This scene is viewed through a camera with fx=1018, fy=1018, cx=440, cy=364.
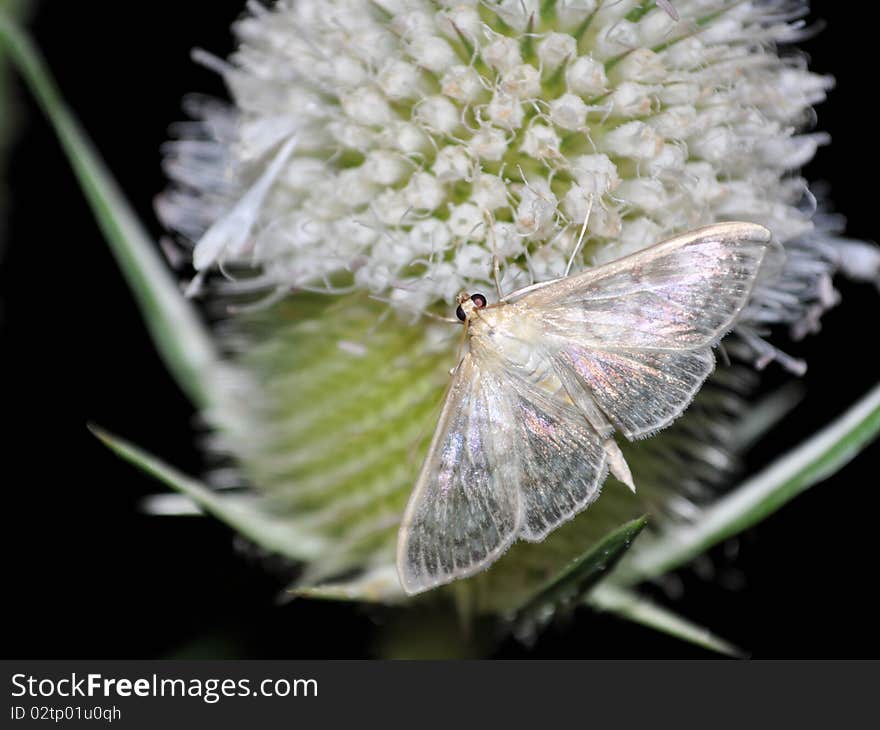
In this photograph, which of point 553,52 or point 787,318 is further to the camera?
point 787,318

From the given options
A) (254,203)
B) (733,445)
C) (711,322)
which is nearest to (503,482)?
(711,322)

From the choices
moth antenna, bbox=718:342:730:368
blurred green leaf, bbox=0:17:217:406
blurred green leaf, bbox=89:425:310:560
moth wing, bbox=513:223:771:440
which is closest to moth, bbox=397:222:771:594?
moth wing, bbox=513:223:771:440

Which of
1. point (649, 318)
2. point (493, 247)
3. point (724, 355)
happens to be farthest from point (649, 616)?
point (493, 247)

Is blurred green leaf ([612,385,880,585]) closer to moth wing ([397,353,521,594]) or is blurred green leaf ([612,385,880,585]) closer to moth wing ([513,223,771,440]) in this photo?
moth wing ([513,223,771,440])

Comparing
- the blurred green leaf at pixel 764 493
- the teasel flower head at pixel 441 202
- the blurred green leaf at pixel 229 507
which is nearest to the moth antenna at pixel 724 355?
the teasel flower head at pixel 441 202

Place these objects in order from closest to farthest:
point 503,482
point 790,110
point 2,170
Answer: point 503,482 → point 790,110 → point 2,170

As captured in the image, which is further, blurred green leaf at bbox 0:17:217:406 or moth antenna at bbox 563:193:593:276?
blurred green leaf at bbox 0:17:217:406

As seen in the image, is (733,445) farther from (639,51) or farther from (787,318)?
(639,51)

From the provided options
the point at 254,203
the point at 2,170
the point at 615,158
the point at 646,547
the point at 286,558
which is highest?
the point at 615,158
